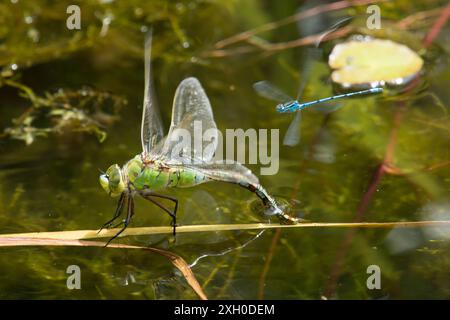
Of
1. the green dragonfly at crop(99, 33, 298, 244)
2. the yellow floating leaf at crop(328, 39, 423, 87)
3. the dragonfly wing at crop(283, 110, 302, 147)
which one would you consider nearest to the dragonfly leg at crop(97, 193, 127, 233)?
the green dragonfly at crop(99, 33, 298, 244)

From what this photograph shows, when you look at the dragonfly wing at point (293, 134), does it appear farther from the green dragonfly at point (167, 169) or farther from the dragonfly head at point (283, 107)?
the green dragonfly at point (167, 169)

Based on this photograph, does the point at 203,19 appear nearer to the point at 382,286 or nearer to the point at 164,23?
the point at 164,23

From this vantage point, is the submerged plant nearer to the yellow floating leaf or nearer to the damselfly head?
the damselfly head

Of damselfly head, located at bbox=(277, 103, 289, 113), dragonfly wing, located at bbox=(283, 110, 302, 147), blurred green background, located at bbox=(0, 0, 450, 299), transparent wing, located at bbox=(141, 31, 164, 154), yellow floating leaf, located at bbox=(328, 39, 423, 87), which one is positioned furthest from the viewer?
yellow floating leaf, located at bbox=(328, 39, 423, 87)

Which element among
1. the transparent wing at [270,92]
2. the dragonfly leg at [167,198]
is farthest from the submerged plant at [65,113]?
the transparent wing at [270,92]

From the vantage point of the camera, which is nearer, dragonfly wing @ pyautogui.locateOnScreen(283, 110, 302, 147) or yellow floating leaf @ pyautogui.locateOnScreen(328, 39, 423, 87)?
dragonfly wing @ pyautogui.locateOnScreen(283, 110, 302, 147)

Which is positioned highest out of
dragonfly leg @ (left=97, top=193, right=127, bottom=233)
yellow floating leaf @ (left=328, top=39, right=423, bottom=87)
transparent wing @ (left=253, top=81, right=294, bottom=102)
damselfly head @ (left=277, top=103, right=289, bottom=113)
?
yellow floating leaf @ (left=328, top=39, right=423, bottom=87)
